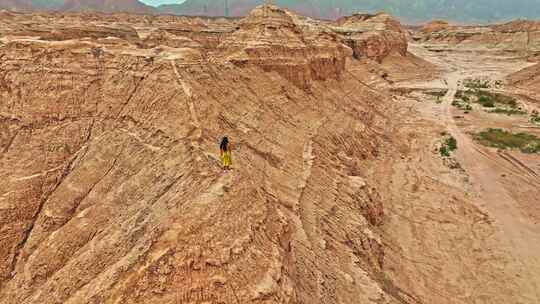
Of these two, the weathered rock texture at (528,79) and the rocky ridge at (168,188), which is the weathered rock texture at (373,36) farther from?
the rocky ridge at (168,188)

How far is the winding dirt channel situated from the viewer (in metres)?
15.8

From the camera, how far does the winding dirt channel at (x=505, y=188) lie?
623 inches

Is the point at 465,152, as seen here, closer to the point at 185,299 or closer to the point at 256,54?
the point at 256,54

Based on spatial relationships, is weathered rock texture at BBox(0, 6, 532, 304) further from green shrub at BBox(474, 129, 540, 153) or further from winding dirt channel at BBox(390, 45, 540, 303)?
green shrub at BBox(474, 129, 540, 153)

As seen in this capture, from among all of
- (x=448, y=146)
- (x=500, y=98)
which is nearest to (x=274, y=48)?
(x=448, y=146)

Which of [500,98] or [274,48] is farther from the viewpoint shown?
[500,98]

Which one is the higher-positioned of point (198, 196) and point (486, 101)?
point (198, 196)

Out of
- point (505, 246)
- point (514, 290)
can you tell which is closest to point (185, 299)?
point (514, 290)

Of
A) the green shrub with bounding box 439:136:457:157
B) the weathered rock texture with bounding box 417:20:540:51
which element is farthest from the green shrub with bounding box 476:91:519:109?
the weathered rock texture with bounding box 417:20:540:51

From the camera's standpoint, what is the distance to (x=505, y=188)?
2266 centimetres

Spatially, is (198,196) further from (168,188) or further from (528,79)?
(528,79)

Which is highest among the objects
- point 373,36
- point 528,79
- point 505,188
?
point 373,36

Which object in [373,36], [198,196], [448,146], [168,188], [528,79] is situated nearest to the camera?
[198,196]

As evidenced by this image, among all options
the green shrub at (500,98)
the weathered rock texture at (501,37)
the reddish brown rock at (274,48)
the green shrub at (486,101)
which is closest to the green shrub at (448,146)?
the reddish brown rock at (274,48)
